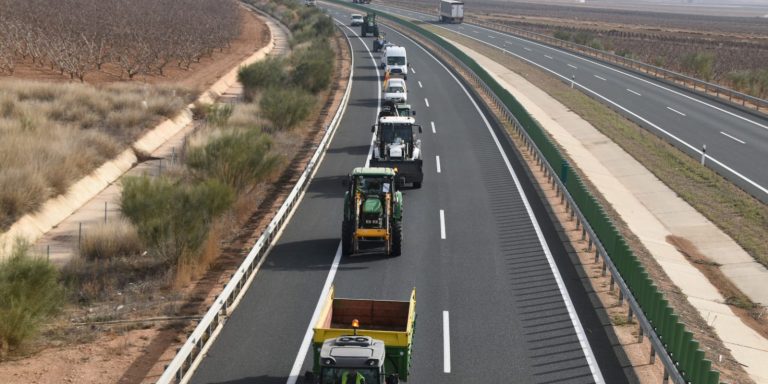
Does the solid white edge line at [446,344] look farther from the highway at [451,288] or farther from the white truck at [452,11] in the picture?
the white truck at [452,11]

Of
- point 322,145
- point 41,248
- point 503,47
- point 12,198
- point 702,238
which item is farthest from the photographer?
point 503,47

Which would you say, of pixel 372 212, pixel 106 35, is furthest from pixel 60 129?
pixel 106 35

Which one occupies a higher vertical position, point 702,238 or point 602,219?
point 602,219

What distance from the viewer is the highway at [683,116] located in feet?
131

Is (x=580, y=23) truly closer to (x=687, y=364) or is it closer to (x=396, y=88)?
(x=396, y=88)

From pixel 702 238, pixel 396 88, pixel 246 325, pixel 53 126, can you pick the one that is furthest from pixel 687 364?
pixel 396 88

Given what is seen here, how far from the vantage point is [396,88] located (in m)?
52.5

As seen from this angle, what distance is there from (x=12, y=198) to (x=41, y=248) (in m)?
2.55

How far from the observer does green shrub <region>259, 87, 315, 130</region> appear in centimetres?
4294

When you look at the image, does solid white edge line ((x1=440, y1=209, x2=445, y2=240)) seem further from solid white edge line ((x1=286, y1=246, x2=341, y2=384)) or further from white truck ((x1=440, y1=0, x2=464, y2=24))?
white truck ((x1=440, y1=0, x2=464, y2=24))

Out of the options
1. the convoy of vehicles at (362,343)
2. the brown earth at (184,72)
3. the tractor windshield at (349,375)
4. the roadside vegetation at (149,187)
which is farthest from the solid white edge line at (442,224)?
the brown earth at (184,72)

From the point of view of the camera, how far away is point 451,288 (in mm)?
20922

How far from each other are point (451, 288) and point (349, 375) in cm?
843

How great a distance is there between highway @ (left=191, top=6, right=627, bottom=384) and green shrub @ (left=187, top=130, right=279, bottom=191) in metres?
1.88
